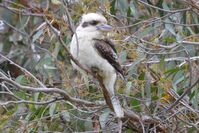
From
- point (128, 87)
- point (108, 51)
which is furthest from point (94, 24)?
point (128, 87)

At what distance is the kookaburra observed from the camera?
3.23 m

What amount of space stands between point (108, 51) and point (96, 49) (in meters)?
0.06

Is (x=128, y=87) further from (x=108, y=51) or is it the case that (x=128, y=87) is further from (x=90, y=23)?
(x=90, y=23)

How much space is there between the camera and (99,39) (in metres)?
3.30

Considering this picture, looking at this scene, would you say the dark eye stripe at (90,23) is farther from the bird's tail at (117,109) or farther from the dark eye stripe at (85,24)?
the bird's tail at (117,109)

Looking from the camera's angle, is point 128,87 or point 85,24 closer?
point 85,24

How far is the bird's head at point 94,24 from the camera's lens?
10.7 ft

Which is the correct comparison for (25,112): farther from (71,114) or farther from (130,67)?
(130,67)

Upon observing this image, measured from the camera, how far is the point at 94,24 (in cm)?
328

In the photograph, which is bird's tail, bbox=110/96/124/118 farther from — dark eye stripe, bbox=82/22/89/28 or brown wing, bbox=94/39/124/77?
dark eye stripe, bbox=82/22/89/28

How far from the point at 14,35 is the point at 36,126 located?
1.87 m

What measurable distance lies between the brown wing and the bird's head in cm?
6

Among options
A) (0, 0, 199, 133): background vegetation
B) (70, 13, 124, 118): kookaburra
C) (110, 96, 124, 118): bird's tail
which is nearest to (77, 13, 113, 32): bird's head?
(70, 13, 124, 118): kookaburra

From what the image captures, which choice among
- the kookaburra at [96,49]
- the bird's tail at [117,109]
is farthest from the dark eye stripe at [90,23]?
the bird's tail at [117,109]
